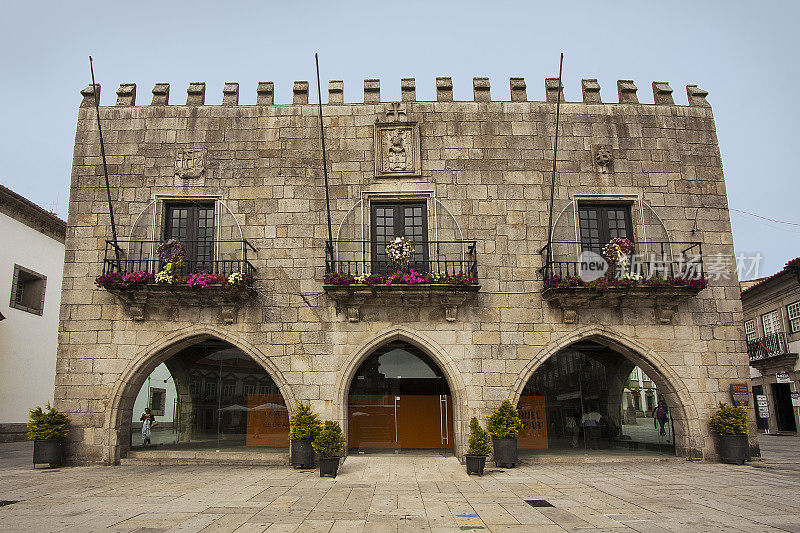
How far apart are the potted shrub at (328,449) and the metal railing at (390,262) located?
3682mm

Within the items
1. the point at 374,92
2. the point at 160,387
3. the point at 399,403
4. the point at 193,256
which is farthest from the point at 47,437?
the point at 374,92

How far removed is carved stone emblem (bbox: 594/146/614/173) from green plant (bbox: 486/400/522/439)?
6197mm

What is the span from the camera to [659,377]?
13594 mm

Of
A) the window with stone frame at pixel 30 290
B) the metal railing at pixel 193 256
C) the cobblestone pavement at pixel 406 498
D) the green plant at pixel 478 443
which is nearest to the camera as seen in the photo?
the cobblestone pavement at pixel 406 498

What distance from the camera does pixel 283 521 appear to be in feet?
24.5

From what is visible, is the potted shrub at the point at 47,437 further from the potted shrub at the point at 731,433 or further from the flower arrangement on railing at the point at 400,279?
the potted shrub at the point at 731,433

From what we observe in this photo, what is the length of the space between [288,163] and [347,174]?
4.84ft

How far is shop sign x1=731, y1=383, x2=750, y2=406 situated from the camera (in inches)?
519

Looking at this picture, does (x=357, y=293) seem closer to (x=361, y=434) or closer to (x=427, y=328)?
(x=427, y=328)

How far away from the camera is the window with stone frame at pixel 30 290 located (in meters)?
21.3

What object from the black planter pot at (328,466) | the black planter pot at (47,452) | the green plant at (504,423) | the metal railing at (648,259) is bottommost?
the black planter pot at (328,466)

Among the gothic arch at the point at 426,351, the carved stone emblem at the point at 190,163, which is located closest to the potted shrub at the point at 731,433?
the gothic arch at the point at 426,351

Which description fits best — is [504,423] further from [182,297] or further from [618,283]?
[182,297]

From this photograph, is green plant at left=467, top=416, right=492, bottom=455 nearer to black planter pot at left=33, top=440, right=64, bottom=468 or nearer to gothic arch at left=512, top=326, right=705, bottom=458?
gothic arch at left=512, top=326, right=705, bottom=458
